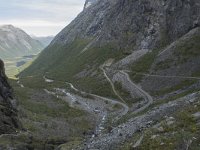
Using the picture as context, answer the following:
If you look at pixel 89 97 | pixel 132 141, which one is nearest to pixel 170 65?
pixel 89 97

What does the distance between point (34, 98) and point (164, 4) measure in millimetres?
84162

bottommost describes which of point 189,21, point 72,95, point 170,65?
point 72,95

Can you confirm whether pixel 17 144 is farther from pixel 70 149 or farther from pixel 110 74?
pixel 110 74

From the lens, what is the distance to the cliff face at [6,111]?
68.9 metres

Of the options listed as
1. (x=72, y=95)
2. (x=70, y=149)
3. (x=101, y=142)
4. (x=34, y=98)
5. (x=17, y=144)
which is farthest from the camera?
(x=72, y=95)

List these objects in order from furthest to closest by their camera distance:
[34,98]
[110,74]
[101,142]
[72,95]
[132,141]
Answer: [110,74], [72,95], [34,98], [101,142], [132,141]

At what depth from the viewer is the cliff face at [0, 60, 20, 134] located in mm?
68944

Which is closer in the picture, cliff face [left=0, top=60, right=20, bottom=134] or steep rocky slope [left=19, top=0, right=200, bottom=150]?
steep rocky slope [left=19, top=0, right=200, bottom=150]

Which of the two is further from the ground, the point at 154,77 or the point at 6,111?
the point at 6,111

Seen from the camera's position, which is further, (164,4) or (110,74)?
(164,4)

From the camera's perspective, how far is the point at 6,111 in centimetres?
7469

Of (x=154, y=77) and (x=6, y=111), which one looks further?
(x=154, y=77)

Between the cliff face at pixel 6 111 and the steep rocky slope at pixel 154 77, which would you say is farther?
the cliff face at pixel 6 111

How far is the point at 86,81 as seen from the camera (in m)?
182
